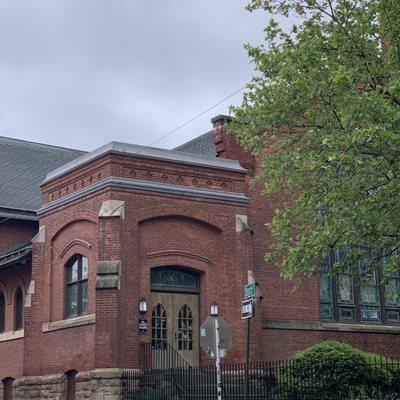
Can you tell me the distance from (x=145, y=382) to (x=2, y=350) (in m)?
8.78

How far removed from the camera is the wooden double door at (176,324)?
76.9 feet

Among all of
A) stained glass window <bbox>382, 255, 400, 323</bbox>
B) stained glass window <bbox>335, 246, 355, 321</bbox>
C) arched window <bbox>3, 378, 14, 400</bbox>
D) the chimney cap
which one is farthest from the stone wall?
stained glass window <bbox>382, 255, 400, 323</bbox>

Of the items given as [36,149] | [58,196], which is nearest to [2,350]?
[58,196]

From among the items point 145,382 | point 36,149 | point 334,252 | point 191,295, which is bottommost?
point 145,382

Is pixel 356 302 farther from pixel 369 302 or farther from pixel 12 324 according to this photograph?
pixel 12 324

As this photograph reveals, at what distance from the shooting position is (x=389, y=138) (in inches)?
631

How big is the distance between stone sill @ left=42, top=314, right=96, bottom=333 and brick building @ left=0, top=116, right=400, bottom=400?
0.18 feet

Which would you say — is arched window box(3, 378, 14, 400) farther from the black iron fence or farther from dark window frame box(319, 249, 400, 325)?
dark window frame box(319, 249, 400, 325)

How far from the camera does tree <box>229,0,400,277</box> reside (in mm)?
16812

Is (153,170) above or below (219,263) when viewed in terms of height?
above

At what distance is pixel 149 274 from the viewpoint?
23.3 metres

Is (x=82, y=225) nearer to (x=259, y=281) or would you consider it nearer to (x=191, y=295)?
(x=191, y=295)

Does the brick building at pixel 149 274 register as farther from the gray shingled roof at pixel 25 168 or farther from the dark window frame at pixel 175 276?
the gray shingled roof at pixel 25 168

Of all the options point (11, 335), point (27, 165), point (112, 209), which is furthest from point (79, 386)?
point (27, 165)
